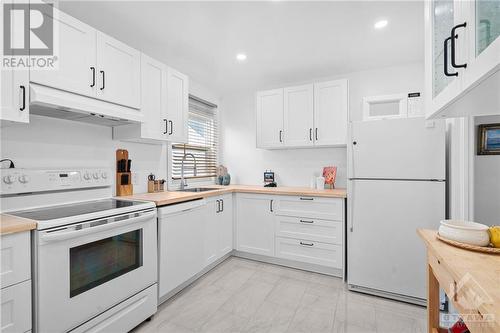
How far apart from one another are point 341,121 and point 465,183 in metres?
1.42

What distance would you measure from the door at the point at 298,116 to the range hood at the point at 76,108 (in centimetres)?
188

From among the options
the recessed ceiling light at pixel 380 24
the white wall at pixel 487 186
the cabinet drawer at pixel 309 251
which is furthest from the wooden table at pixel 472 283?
the recessed ceiling light at pixel 380 24

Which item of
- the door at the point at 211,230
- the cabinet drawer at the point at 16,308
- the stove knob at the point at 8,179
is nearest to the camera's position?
the cabinet drawer at the point at 16,308

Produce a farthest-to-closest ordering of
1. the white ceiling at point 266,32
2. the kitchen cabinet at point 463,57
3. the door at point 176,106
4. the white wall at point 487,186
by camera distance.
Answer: the door at point 176,106, the white ceiling at point 266,32, the white wall at point 487,186, the kitchen cabinet at point 463,57

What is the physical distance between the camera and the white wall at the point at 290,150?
304 centimetres

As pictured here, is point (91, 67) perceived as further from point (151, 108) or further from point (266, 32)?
point (266, 32)

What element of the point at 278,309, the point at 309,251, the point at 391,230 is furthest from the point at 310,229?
the point at 278,309

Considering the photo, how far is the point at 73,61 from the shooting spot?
1.70m

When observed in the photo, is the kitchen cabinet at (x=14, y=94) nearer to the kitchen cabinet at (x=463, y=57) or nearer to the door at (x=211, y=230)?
the door at (x=211, y=230)

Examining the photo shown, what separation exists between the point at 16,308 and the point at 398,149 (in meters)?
2.91

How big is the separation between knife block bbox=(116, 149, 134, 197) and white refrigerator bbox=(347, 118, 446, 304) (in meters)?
2.25

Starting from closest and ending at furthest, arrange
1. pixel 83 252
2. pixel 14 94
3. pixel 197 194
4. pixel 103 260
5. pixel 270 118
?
pixel 14 94 → pixel 83 252 → pixel 103 260 → pixel 197 194 → pixel 270 118

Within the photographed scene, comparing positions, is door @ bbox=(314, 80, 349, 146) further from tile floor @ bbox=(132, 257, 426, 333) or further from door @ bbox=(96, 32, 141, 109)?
door @ bbox=(96, 32, 141, 109)

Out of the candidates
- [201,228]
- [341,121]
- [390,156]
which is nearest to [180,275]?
[201,228]
